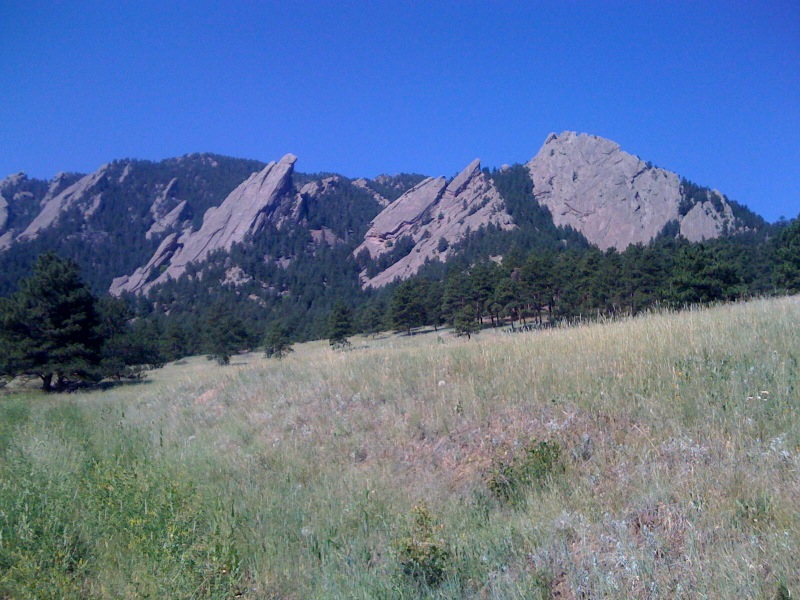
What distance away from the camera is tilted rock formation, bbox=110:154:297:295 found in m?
170

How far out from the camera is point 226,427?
27.5ft

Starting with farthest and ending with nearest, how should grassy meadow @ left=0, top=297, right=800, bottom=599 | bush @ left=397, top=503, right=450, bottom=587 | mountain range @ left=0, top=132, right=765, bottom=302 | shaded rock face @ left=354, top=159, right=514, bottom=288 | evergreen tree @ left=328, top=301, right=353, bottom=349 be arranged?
1. shaded rock face @ left=354, top=159, right=514, bottom=288
2. mountain range @ left=0, top=132, right=765, bottom=302
3. evergreen tree @ left=328, top=301, right=353, bottom=349
4. bush @ left=397, top=503, right=450, bottom=587
5. grassy meadow @ left=0, top=297, right=800, bottom=599

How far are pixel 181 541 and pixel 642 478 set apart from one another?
3641 mm

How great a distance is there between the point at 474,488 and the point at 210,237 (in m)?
193

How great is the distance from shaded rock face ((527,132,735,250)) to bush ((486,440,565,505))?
14171 centimetres

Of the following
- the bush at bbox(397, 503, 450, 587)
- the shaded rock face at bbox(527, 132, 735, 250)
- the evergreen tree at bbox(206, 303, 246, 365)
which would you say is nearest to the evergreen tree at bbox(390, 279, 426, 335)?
the evergreen tree at bbox(206, 303, 246, 365)

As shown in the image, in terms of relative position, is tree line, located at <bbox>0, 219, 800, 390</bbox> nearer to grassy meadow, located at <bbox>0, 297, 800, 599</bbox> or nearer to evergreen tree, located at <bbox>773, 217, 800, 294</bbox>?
evergreen tree, located at <bbox>773, 217, 800, 294</bbox>

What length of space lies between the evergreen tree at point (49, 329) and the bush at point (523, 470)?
28489 millimetres

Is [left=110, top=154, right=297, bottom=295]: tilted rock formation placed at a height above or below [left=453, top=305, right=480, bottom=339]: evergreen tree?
above

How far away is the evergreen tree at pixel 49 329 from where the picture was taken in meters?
27.3

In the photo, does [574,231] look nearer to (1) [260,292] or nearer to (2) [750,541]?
(1) [260,292]

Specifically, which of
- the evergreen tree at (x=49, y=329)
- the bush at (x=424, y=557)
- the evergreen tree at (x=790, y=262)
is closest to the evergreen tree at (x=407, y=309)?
the evergreen tree at (x=790, y=262)

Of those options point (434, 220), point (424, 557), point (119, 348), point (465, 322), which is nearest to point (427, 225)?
point (434, 220)

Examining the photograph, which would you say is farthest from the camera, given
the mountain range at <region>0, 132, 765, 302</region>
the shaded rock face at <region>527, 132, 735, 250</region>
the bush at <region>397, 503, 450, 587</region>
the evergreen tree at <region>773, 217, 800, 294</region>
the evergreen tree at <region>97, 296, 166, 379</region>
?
the mountain range at <region>0, 132, 765, 302</region>
